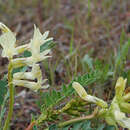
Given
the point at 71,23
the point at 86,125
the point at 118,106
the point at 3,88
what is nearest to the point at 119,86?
the point at 118,106

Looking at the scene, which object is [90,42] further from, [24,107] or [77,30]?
[24,107]

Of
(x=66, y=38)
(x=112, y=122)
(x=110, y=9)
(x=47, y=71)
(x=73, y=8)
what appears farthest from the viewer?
(x=73, y=8)

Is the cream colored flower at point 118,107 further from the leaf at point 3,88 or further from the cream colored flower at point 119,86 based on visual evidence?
the leaf at point 3,88

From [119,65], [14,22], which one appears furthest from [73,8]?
[119,65]

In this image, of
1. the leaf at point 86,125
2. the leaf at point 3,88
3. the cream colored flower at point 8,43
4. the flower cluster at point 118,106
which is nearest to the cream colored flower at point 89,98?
the flower cluster at point 118,106

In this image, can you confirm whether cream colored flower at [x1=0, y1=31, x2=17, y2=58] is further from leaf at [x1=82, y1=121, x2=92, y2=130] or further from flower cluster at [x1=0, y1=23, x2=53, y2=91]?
leaf at [x1=82, y1=121, x2=92, y2=130]

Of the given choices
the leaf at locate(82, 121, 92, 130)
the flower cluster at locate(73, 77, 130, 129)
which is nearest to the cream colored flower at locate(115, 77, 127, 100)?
the flower cluster at locate(73, 77, 130, 129)

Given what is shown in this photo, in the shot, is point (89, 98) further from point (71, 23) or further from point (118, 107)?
point (71, 23)

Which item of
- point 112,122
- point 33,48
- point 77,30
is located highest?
point 77,30
